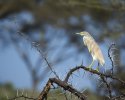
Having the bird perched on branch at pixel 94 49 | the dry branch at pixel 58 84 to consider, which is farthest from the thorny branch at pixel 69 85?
the bird perched on branch at pixel 94 49

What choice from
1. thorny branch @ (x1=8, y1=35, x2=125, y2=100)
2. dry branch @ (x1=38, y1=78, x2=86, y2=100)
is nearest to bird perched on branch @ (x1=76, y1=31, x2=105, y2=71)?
thorny branch @ (x1=8, y1=35, x2=125, y2=100)

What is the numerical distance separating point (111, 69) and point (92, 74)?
0.42ft

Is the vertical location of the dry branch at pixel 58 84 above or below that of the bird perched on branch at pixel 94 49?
below

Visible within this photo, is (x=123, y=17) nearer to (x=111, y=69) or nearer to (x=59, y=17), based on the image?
(x=111, y=69)

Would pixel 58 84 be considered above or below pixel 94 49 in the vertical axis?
below

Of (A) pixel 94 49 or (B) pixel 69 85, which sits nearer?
(B) pixel 69 85

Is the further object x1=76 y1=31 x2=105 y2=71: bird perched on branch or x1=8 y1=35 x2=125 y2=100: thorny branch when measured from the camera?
x1=76 y1=31 x2=105 y2=71: bird perched on branch

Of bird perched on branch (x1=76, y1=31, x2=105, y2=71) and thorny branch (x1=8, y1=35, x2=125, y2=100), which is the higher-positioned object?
bird perched on branch (x1=76, y1=31, x2=105, y2=71)

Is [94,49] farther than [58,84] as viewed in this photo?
Yes

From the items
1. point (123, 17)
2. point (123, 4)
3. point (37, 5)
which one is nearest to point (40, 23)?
point (37, 5)

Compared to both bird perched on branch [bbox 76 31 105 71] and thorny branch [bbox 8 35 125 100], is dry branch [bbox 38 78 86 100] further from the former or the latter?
bird perched on branch [bbox 76 31 105 71]

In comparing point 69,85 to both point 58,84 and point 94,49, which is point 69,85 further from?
point 94,49

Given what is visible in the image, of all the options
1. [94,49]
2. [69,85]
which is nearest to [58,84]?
[69,85]

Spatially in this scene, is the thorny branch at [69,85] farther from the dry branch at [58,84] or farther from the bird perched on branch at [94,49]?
the bird perched on branch at [94,49]
